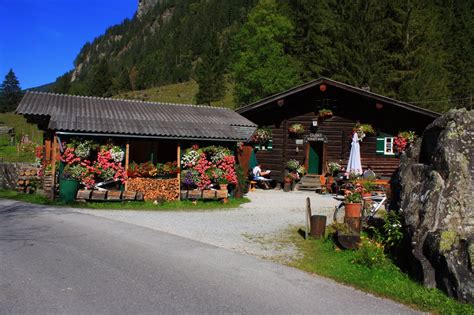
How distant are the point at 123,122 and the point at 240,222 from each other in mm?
6578

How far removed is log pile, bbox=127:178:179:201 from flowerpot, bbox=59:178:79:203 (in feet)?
6.00

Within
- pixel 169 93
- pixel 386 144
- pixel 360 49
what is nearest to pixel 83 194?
pixel 386 144

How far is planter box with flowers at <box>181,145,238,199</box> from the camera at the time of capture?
628 inches

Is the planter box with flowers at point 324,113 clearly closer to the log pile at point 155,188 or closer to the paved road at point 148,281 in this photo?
the log pile at point 155,188

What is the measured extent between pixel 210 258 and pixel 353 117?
625 inches

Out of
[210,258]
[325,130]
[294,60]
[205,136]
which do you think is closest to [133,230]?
[210,258]

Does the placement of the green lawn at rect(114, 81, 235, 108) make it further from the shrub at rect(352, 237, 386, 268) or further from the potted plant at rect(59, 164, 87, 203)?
the shrub at rect(352, 237, 386, 268)

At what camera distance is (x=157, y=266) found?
731 cm

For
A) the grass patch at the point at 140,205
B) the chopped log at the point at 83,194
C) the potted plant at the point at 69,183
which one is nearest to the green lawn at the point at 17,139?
the grass patch at the point at 140,205

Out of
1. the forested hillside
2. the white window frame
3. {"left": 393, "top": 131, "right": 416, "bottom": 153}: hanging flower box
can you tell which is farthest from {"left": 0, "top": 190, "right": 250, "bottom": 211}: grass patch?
the forested hillside

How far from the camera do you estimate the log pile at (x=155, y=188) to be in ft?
50.3

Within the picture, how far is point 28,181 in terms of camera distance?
17.5 metres

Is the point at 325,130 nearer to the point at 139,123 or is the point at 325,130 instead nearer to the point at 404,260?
the point at 139,123

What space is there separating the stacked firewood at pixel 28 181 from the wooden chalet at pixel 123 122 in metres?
1.20
